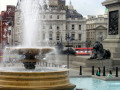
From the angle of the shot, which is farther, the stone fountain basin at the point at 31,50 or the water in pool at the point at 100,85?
the water in pool at the point at 100,85

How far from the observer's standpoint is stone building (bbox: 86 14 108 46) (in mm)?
125938

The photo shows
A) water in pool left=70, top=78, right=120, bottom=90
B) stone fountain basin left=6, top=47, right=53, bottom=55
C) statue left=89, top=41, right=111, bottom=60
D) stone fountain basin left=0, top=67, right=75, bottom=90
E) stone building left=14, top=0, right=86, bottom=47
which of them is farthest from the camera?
stone building left=14, top=0, right=86, bottom=47

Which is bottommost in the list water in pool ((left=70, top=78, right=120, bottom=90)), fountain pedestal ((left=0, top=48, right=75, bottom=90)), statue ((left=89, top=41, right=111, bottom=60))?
water in pool ((left=70, top=78, right=120, bottom=90))

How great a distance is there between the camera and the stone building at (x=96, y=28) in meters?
126

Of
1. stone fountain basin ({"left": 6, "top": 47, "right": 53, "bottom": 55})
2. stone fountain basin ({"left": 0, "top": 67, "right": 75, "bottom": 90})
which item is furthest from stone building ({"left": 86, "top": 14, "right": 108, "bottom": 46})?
stone fountain basin ({"left": 0, "top": 67, "right": 75, "bottom": 90})

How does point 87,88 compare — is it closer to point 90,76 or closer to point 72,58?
point 90,76

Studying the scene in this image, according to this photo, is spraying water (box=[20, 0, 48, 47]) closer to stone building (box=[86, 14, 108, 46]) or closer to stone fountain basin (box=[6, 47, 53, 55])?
stone fountain basin (box=[6, 47, 53, 55])

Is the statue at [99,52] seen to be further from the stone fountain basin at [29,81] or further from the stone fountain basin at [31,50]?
the stone fountain basin at [29,81]

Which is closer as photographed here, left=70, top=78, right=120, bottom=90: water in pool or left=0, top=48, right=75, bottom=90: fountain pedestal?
left=0, top=48, right=75, bottom=90: fountain pedestal

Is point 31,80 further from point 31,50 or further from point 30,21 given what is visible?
point 30,21

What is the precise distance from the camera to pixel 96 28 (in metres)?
126

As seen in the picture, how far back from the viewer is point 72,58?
135ft

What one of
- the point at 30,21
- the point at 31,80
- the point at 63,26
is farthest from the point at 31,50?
the point at 63,26

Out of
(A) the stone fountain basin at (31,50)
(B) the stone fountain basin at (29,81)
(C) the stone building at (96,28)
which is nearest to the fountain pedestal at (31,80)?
(B) the stone fountain basin at (29,81)
